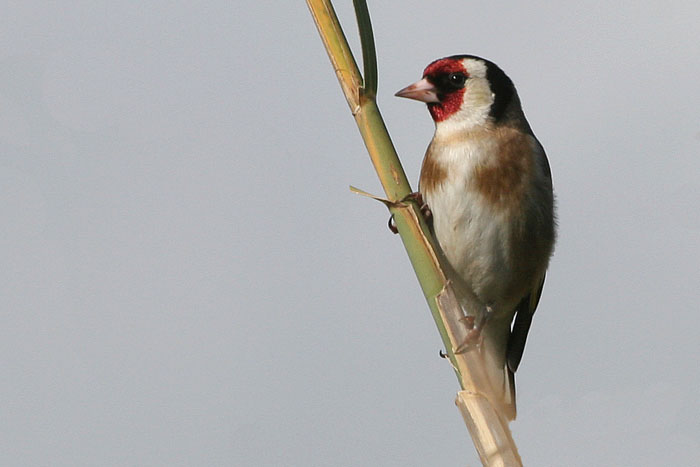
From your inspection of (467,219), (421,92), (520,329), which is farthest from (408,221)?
(520,329)

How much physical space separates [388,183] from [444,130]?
55.2 inches

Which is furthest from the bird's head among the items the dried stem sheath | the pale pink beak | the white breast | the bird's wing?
the dried stem sheath

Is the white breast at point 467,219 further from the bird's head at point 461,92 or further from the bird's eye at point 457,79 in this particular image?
the bird's eye at point 457,79

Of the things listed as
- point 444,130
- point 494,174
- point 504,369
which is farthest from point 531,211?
point 504,369

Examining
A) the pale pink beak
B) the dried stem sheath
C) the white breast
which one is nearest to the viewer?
the dried stem sheath

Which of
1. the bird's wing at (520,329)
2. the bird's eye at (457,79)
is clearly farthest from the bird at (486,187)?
the bird's wing at (520,329)

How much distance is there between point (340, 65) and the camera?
2.12m

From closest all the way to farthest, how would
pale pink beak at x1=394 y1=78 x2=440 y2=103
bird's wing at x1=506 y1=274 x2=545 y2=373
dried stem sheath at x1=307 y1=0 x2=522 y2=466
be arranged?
dried stem sheath at x1=307 y1=0 x2=522 y2=466
pale pink beak at x1=394 y1=78 x2=440 y2=103
bird's wing at x1=506 y1=274 x2=545 y2=373

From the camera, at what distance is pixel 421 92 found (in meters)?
3.39

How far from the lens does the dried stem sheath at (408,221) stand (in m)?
2.05

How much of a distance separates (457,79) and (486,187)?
476 mm

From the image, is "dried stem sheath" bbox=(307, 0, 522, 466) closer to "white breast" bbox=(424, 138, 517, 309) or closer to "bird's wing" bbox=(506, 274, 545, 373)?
"white breast" bbox=(424, 138, 517, 309)

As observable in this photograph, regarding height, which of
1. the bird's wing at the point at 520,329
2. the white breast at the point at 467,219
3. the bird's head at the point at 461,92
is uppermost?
the bird's head at the point at 461,92

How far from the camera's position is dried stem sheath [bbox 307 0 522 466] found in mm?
2055
